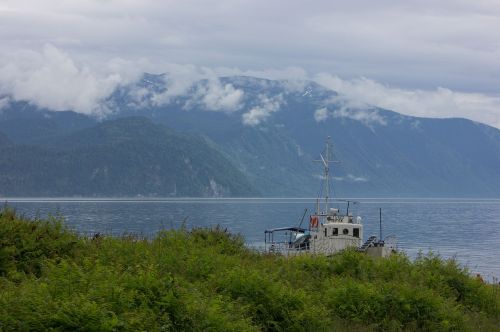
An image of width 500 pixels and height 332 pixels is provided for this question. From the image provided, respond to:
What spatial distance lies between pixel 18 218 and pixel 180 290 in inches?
256

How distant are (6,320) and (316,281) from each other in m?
11.3

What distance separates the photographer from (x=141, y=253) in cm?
1892

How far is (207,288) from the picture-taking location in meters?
17.0

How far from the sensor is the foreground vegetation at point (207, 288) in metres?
12.9

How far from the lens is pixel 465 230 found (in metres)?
175

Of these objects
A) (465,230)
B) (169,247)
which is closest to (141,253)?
(169,247)

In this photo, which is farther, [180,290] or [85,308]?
[180,290]

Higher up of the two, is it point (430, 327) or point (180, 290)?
point (180, 290)

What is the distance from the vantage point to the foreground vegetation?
12.9 m

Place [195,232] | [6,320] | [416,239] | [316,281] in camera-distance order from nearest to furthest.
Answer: [6,320] < [316,281] < [195,232] < [416,239]

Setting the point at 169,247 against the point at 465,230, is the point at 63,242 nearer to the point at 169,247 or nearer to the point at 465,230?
the point at 169,247

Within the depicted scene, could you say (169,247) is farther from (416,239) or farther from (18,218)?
(416,239)

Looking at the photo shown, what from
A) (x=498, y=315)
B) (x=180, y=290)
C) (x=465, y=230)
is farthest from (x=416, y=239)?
(x=180, y=290)

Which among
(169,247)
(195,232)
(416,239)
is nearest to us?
(169,247)
